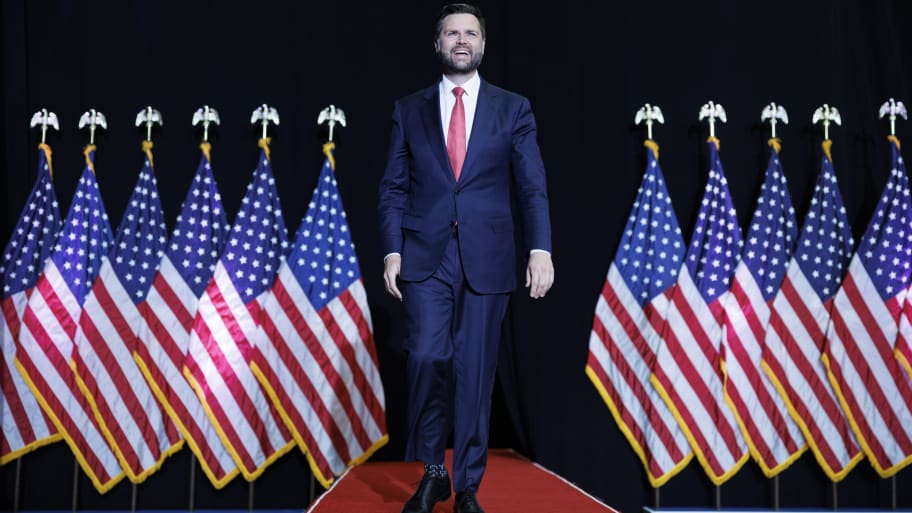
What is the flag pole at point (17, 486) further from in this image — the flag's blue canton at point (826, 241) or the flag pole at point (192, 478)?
the flag's blue canton at point (826, 241)

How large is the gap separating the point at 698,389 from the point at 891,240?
130cm

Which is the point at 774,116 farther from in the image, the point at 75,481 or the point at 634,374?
the point at 75,481

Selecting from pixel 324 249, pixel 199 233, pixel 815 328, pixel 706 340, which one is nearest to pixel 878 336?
pixel 815 328

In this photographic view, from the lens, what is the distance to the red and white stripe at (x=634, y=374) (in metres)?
4.49

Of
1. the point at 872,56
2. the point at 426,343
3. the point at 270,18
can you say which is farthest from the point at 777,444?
the point at 270,18

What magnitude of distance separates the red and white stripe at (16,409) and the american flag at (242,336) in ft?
2.71

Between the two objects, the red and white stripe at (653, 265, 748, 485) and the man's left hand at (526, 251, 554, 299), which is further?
the red and white stripe at (653, 265, 748, 485)

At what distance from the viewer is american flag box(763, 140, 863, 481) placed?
14.7ft

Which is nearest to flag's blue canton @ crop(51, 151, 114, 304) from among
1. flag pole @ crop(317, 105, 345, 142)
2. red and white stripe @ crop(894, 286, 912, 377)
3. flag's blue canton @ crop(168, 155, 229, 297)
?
flag's blue canton @ crop(168, 155, 229, 297)

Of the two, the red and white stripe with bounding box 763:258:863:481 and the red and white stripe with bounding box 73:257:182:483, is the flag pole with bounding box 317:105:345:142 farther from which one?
the red and white stripe with bounding box 763:258:863:481

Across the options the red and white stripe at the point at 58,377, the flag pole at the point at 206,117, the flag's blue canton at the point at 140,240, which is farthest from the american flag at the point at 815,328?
the red and white stripe at the point at 58,377

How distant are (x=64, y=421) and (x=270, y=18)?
2388 millimetres

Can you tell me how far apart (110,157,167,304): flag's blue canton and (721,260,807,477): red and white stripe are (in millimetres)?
3011

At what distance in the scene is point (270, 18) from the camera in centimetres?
481
